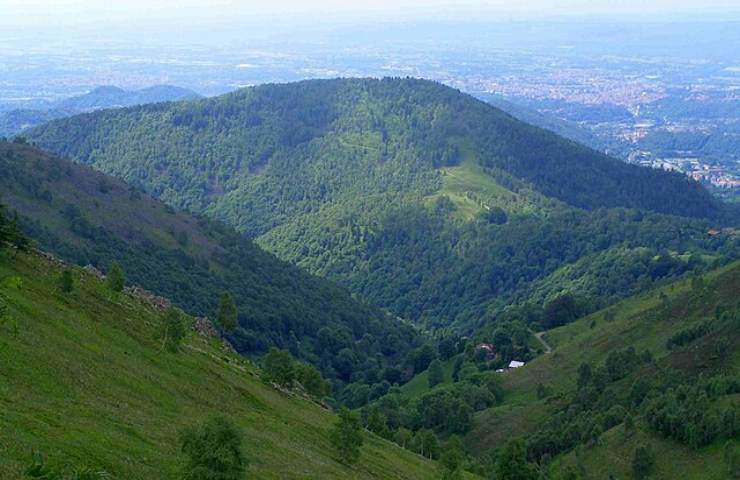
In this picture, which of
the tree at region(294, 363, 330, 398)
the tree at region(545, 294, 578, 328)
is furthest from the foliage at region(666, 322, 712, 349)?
the tree at region(294, 363, 330, 398)

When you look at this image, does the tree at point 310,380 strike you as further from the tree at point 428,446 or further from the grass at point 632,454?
the grass at point 632,454

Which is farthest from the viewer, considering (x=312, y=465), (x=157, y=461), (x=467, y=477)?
(x=467, y=477)

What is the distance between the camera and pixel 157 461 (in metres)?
39.2

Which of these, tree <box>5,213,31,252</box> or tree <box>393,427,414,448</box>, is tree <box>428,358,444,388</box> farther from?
tree <box>5,213,31,252</box>

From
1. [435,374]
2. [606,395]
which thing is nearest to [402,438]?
[606,395]

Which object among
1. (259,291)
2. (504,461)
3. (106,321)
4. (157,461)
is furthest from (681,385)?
(259,291)

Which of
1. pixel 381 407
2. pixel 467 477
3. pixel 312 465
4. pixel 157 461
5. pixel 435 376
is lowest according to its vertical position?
pixel 435 376

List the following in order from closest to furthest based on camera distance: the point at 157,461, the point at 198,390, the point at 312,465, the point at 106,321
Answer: the point at 157,461, the point at 312,465, the point at 198,390, the point at 106,321

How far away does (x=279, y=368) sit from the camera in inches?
3317

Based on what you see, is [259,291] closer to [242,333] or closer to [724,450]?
[242,333]

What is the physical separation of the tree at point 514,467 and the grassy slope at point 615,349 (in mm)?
15923

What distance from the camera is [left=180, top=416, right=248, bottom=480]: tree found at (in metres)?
35.1

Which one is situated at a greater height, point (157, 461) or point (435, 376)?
point (157, 461)

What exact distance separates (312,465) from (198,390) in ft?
43.5
